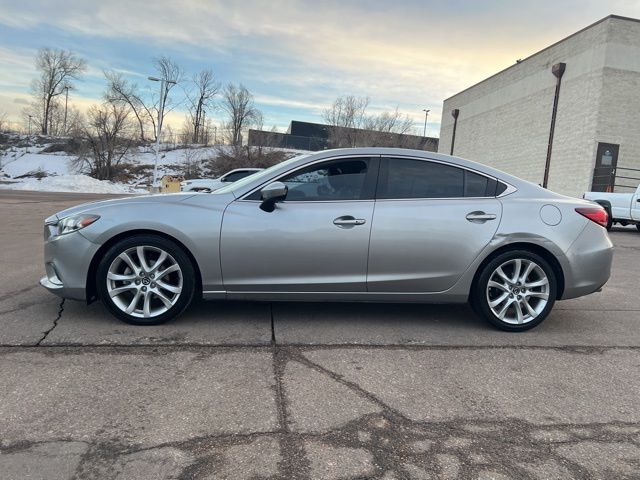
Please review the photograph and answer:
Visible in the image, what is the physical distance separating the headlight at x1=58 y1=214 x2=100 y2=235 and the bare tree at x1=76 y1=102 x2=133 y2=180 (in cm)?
4196

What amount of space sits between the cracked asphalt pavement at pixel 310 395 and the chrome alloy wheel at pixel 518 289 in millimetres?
199

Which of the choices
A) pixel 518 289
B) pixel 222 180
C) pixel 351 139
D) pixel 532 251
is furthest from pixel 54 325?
pixel 351 139

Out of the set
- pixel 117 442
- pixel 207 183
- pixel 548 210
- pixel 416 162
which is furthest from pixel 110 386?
pixel 207 183

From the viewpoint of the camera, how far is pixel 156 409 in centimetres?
297

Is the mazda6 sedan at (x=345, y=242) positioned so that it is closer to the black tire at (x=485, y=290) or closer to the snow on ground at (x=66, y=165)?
the black tire at (x=485, y=290)

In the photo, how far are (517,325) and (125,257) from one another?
346 centimetres

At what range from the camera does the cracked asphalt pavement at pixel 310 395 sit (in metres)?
2.50

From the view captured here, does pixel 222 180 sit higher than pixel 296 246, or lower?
higher

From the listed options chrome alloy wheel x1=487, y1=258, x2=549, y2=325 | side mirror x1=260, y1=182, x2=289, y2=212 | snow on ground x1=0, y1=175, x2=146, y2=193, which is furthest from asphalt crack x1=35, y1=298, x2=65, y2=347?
snow on ground x1=0, y1=175, x2=146, y2=193

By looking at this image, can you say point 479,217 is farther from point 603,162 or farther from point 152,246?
point 603,162

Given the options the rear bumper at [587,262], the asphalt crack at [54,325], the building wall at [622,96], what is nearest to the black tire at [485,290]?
the rear bumper at [587,262]

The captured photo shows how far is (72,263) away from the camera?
14.0 feet

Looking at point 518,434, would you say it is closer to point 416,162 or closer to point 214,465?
point 214,465

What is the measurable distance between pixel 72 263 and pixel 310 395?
2.39m
